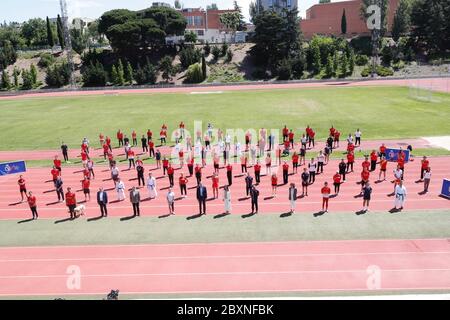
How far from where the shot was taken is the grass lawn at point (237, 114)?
31.9m

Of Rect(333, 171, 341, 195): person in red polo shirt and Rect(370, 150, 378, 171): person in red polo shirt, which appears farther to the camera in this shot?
Rect(370, 150, 378, 171): person in red polo shirt

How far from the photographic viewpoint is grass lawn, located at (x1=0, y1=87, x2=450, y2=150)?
31875mm

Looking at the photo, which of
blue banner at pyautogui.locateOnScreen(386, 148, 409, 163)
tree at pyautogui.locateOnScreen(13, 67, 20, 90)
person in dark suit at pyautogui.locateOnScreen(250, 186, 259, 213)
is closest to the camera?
person in dark suit at pyautogui.locateOnScreen(250, 186, 259, 213)

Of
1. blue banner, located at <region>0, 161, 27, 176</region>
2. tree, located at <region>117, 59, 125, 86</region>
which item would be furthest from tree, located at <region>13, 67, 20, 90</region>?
blue banner, located at <region>0, 161, 27, 176</region>

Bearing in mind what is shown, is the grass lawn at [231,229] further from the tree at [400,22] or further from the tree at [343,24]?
the tree at [343,24]

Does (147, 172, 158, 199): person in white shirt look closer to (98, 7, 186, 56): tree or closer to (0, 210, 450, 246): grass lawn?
(0, 210, 450, 246): grass lawn

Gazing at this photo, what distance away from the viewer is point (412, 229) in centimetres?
1368

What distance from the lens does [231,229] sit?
47.0 ft

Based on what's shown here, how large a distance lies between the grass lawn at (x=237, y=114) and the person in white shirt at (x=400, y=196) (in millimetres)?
13884

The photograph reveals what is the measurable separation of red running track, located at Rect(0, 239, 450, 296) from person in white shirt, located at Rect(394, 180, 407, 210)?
2.69m

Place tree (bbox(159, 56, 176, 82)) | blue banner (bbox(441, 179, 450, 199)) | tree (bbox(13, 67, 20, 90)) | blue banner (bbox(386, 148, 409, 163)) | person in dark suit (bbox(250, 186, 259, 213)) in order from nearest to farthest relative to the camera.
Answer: person in dark suit (bbox(250, 186, 259, 213)), blue banner (bbox(441, 179, 450, 199)), blue banner (bbox(386, 148, 409, 163)), tree (bbox(13, 67, 20, 90)), tree (bbox(159, 56, 176, 82))

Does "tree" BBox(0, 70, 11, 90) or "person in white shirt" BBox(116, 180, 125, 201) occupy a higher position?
"tree" BBox(0, 70, 11, 90)

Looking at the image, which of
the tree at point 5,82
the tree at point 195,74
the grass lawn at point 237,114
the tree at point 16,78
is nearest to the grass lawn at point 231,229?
the grass lawn at point 237,114

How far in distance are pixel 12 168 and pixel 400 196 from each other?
19968mm
